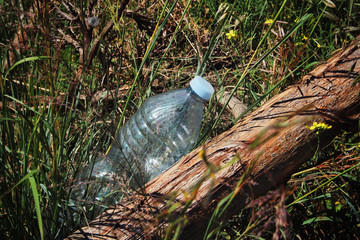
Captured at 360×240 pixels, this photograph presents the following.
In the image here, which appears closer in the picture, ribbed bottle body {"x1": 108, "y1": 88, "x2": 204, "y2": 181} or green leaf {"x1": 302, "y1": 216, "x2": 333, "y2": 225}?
green leaf {"x1": 302, "y1": 216, "x2": 333, "y2": 225}

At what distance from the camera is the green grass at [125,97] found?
1372 millimetres

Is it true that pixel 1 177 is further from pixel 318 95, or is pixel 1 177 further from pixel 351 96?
pixel 351 96

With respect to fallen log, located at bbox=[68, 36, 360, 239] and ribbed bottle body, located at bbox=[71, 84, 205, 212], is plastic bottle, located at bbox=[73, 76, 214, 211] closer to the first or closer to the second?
ribbed bottle body, located at bbox=[71, 84, 205, 212]

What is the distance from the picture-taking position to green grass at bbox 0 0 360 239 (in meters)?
1.37

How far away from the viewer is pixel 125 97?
2.67 metres

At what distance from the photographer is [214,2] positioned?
310 cm

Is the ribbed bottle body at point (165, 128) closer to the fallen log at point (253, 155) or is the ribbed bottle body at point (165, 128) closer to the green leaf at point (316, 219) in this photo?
the fallen log at point (253, 155)

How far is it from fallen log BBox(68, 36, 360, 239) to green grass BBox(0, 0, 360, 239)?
0.09 m

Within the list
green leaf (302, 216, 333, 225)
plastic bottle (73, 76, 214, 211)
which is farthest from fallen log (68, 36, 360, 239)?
plastic bottle (73, 76, 214, 211)

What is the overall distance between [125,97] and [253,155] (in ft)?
4.47

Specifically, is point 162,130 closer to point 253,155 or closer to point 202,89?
point 202,89

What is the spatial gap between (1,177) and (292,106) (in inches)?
46.1

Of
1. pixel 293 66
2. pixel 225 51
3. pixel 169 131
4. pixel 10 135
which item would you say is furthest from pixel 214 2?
pixel 10 135

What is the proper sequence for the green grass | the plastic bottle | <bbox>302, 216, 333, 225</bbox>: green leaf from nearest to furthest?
1. the green grass
2. <bbox>302, 216, 333, 225</bbox>: green leaf
3. the plastic bottle
